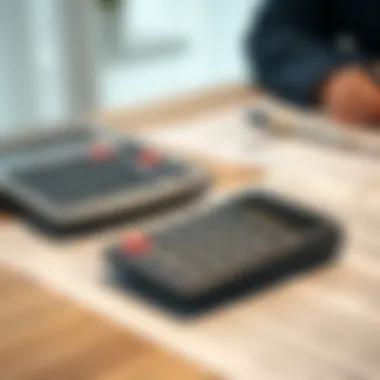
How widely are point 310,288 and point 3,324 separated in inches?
9.8

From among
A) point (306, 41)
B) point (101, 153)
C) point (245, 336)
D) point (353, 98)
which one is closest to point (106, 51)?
point (306, 41)

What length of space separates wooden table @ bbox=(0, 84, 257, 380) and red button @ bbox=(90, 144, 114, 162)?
22 cm

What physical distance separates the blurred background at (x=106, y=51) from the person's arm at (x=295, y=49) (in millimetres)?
62

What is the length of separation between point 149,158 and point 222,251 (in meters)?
0.24

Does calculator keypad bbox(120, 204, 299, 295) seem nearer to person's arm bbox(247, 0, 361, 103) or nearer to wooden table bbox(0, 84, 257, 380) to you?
wooden table bbox(0, 84, 257, 380)

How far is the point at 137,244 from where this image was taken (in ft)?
2.56

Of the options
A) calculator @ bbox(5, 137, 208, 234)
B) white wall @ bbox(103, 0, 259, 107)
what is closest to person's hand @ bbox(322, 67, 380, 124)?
calculator @ bbox(5, 137, 208, 234)

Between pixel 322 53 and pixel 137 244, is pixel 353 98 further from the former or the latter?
pixel 137 244

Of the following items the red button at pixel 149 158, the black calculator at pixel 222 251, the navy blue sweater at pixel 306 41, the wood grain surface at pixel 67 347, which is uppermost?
the navy blue sweater at pixel 306 41

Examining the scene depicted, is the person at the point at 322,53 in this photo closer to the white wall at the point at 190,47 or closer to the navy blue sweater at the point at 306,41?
the navy blue sweater at the point at 306,41

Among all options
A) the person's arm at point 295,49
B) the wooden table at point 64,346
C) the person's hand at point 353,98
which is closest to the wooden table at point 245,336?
the wooden table at point 64,346

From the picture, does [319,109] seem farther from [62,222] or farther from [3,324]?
[3,324]

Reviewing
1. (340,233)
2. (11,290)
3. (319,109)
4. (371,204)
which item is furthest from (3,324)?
(319,109)

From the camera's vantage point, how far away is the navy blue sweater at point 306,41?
1.33m
